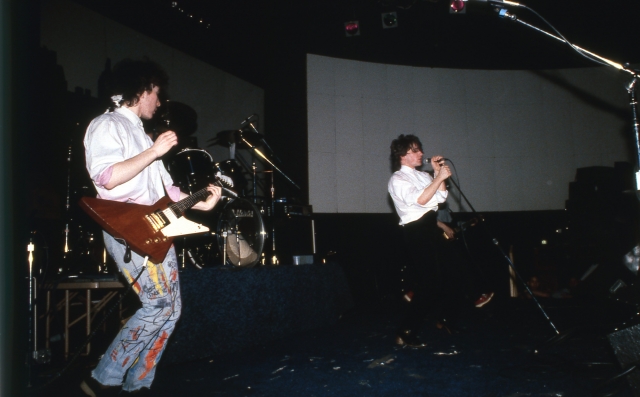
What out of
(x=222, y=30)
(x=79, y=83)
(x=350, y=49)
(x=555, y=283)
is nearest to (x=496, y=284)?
(x=555, y=283)

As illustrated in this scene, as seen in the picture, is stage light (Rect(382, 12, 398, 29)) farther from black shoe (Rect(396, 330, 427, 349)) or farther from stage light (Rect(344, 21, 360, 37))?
black shoe (Rect(396, 330, 427, 349))

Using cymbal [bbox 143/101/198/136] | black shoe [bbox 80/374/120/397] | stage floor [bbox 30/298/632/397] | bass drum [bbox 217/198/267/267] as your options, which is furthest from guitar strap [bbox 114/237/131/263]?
cymbal [bbox 143/101/198/136]

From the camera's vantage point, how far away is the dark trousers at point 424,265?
3.29 metres

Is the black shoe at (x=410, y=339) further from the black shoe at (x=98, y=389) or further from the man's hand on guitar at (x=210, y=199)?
the black shoe at (x=98, y=389)

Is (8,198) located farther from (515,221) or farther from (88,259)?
(515,221)

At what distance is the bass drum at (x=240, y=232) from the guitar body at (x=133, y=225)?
2158 mm

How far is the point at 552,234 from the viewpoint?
714 cm

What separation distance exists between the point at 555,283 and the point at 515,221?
3.79 ft

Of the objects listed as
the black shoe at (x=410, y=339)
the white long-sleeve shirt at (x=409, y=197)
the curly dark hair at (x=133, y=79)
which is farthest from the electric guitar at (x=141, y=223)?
the black shoe at (x=410, y=339)

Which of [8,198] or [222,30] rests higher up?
[222,30]

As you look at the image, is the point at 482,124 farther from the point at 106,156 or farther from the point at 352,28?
the point at 106,156

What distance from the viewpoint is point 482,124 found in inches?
298

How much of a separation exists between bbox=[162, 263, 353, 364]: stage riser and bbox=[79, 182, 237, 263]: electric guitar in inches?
43.6

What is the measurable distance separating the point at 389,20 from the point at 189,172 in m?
3.43
